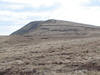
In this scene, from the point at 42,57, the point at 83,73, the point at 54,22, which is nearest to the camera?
the point at 83,73

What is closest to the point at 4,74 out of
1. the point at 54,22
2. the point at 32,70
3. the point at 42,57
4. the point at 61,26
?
the point at 32,70

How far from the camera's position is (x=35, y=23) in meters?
75.2

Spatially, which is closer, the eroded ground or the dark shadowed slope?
the eroded ground

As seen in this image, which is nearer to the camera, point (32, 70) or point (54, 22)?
point (32, 70)

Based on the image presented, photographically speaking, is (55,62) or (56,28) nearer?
(55,62)

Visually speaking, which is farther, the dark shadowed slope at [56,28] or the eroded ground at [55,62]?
the dark shadowed slope at [56,28]

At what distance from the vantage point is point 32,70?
16.3 metres

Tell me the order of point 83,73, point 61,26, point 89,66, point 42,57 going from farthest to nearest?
point 61,26 < point 42,57 < point 89,66 < point 83,73

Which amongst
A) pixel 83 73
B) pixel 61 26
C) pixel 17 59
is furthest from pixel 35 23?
pixel 83 73

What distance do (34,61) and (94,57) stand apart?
3899mm

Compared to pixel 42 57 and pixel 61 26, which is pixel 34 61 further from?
pixel 61 26

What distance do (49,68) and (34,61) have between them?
93.7 inches

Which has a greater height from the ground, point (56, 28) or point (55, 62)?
point (55, 62)

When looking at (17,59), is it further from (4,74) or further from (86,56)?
(86,56)
